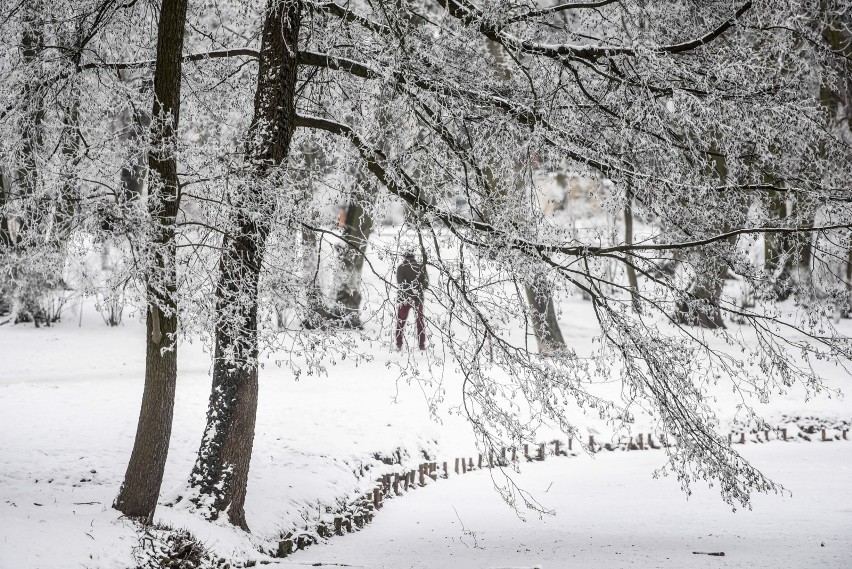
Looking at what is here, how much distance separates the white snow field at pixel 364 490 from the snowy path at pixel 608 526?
0.03m

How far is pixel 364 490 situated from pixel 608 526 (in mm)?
2784

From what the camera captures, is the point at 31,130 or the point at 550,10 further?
the point at 31,130

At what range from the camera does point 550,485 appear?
9.61 m

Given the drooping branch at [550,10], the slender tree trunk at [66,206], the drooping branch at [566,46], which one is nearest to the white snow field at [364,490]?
the slender tree trunk at [66,206]

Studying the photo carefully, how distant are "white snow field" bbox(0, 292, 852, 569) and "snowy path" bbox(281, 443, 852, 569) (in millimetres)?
29

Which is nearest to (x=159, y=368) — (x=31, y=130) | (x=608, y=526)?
(x=31, y=130)

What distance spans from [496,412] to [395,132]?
280cm

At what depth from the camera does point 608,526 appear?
26.5 feet

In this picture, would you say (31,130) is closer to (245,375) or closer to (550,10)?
(245,375)

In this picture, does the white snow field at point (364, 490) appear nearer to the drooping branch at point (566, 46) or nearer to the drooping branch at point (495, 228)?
the drooping branch at point (495, 228)

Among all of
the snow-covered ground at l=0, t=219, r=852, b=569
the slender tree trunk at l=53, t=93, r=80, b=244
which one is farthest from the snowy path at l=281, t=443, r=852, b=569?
the slender tree trunk at l=53, t=93, r=80, b=244

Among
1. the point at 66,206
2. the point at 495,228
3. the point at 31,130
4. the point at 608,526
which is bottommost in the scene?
the point at 608,526

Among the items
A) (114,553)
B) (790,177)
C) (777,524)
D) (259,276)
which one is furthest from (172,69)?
(777,524)

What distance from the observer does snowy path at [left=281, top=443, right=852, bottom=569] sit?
260 inches
